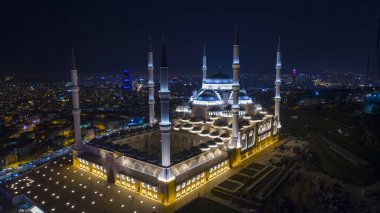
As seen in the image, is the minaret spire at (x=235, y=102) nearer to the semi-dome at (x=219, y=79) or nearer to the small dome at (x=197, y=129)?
the small dome at (x=197, y=129)

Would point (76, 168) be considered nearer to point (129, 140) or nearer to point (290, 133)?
point (129, 140)

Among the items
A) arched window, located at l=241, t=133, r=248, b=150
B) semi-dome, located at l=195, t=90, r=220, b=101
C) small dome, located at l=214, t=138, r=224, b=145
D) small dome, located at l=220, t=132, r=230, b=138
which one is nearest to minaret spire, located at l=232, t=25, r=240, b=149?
small dome, located at l=220, t=132, r=230, b=138

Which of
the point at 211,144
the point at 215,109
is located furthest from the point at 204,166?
the point at 215,109

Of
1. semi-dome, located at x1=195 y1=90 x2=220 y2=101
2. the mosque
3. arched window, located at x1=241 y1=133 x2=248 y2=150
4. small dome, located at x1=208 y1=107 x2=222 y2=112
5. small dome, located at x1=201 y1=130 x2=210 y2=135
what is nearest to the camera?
the mosque

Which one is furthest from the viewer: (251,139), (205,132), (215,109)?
(215,109)

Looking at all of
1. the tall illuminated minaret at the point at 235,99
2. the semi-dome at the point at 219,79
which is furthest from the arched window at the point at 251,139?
the semi-dome at the point at 219,79

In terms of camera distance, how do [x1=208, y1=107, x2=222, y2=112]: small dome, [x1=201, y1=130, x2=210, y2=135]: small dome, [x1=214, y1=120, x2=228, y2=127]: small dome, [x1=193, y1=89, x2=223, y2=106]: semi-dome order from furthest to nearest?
[x1=193, y1=89, x2=223, y2=106]: semi-dome, [x1=208, y1=107, x2=222, y2=112]: small dome, [x1=214, y1=120, x2=228, y2=127]: small dome, [x1=201, y1=130, x2=210, y2=135]: small dome

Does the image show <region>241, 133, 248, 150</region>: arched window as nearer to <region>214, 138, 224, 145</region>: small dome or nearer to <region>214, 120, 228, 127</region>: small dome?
<region>214, 120, 228, 127</region>: small dome

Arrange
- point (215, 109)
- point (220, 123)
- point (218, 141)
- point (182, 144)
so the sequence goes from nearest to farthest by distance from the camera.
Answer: point (218, 141)
point (220, 123)
point (182, 144)
point (215, 109)

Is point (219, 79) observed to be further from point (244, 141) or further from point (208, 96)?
point (244, 141)
